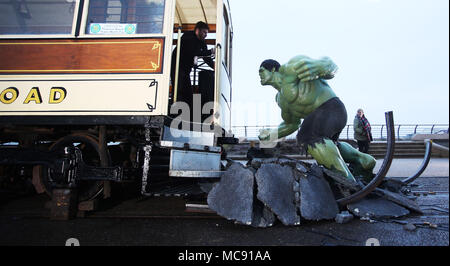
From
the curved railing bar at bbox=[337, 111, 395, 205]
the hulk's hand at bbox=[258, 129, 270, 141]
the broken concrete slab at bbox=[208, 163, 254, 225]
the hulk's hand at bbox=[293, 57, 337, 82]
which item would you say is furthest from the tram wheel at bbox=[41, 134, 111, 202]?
the curved railing bar at bbox=[337, 111, 395, 205]

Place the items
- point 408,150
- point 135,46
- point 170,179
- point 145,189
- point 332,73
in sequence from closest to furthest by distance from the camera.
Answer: point 145,189 → point 135,46 → point 332,73 → point 170,179 → point 408,150

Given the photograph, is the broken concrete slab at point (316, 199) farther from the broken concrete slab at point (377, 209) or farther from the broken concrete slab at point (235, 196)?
the broken concrete slab at point (235, 196)

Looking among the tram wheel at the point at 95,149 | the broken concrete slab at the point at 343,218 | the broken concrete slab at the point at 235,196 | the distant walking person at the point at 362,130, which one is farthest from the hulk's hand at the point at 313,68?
the distant walking person at the point at 362,130

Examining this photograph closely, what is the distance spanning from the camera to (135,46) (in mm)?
2393

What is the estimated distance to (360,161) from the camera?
120 inches

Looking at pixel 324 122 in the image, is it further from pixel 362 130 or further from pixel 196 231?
pixel 362 130

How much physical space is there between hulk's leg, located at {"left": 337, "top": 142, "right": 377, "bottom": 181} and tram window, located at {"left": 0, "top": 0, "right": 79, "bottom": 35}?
3466 mm

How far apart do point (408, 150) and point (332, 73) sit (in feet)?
38.8

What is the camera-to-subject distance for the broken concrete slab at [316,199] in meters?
2.03

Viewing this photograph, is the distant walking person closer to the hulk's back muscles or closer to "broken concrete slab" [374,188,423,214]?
the hulk's back muscles

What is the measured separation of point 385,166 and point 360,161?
103 centimetres
